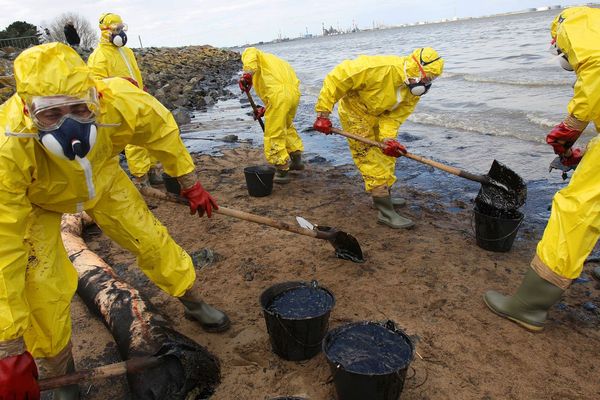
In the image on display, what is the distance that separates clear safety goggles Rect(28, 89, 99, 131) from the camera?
6.39ft

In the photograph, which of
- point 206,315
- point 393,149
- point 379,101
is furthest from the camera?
point 379,101

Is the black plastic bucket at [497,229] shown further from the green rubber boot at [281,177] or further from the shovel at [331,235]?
the green rubber boot at [281,177]

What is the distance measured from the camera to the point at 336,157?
7.89 metres

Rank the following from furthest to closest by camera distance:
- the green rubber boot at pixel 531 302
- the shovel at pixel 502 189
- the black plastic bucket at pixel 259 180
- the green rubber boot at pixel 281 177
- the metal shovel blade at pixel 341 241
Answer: the green rubber boot at pixel 281 177 < the black plastic bucket at pixel 259 180 < the shovel at pixel 502 189 < the metal shovel blade at pixel 341 241 < the green rubber boot at pixel 531 302

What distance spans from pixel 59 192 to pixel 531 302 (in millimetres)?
3181

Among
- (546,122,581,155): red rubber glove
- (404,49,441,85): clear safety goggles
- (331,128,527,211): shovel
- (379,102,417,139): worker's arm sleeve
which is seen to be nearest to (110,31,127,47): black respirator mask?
(379,102,417,139): worker's arm sleeve

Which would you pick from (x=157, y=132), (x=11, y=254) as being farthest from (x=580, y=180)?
(x=11, y=254)

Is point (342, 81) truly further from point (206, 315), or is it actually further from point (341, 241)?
point (206, 315)

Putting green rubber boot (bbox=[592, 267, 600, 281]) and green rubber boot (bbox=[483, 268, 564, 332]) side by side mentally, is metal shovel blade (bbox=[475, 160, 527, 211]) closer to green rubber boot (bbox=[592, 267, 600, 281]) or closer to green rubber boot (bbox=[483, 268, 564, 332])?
green rubber boot (bbox=[592, 267, 600, 281])

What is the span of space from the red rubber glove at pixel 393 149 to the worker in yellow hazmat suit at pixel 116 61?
3.29 meters

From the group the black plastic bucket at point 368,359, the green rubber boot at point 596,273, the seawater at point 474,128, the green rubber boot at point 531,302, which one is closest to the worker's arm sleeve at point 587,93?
the green rubber boot at point 531,302

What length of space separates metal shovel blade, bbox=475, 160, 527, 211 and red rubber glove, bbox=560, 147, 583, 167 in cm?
62

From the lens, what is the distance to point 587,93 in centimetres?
265

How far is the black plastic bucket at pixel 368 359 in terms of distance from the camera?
2.24 m
